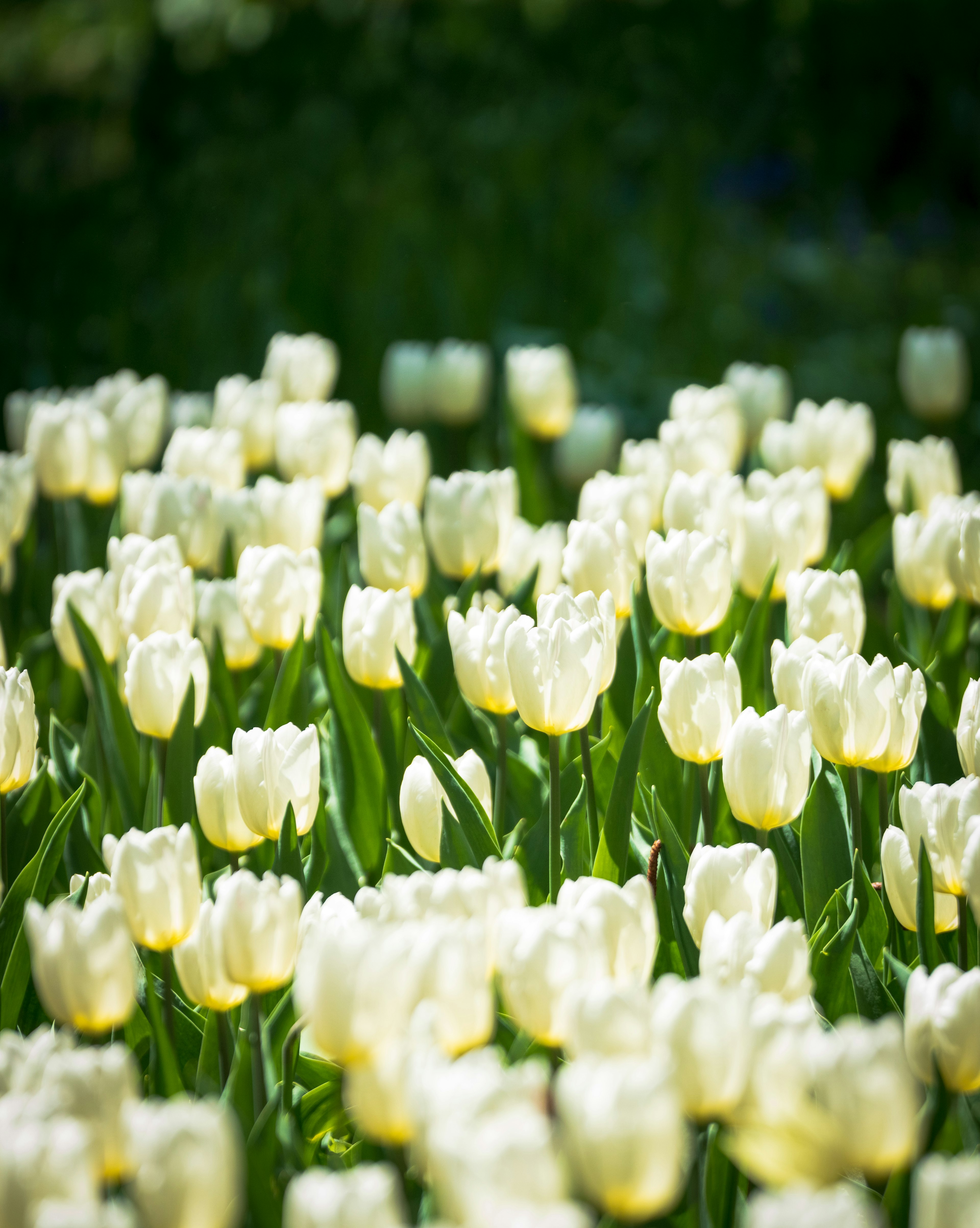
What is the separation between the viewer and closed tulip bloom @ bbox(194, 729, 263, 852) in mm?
1463

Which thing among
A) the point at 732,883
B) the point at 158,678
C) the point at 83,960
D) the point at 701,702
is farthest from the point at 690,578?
the point at 83,960

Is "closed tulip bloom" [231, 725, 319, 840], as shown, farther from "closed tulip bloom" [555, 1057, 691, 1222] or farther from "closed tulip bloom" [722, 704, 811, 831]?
"closed tulip bloom" [555, 1057, 691, 1222]

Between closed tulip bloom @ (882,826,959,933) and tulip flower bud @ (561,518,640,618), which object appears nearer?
closed tulip bloom @ (882,826,959,933)

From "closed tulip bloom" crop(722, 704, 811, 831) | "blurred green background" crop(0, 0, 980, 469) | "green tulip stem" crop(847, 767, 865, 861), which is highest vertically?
"blurred green background" crop(0, 0, 980, 469)

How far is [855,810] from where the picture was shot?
1587mm

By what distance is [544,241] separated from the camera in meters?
4.65

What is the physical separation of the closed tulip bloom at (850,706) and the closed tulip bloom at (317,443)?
1.33m

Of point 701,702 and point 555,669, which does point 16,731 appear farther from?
point 701,702

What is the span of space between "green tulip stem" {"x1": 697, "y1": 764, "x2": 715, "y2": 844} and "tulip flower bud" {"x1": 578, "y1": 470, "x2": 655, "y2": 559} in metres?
0.54

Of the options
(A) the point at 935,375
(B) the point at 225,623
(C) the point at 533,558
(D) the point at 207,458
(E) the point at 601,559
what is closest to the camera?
(E) the point at 601,559

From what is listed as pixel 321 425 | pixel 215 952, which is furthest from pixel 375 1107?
pixel 321 425

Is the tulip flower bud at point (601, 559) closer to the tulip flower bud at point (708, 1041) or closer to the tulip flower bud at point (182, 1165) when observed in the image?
the tulip flower bud at point (708, 1041)

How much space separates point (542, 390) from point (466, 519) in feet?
2.71

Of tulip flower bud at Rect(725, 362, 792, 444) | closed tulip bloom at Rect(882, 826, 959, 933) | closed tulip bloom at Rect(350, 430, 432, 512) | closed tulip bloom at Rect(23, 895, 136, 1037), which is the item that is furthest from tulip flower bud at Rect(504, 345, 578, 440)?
closed tulip bloom at Rect(23, 895, 136, 1037)
